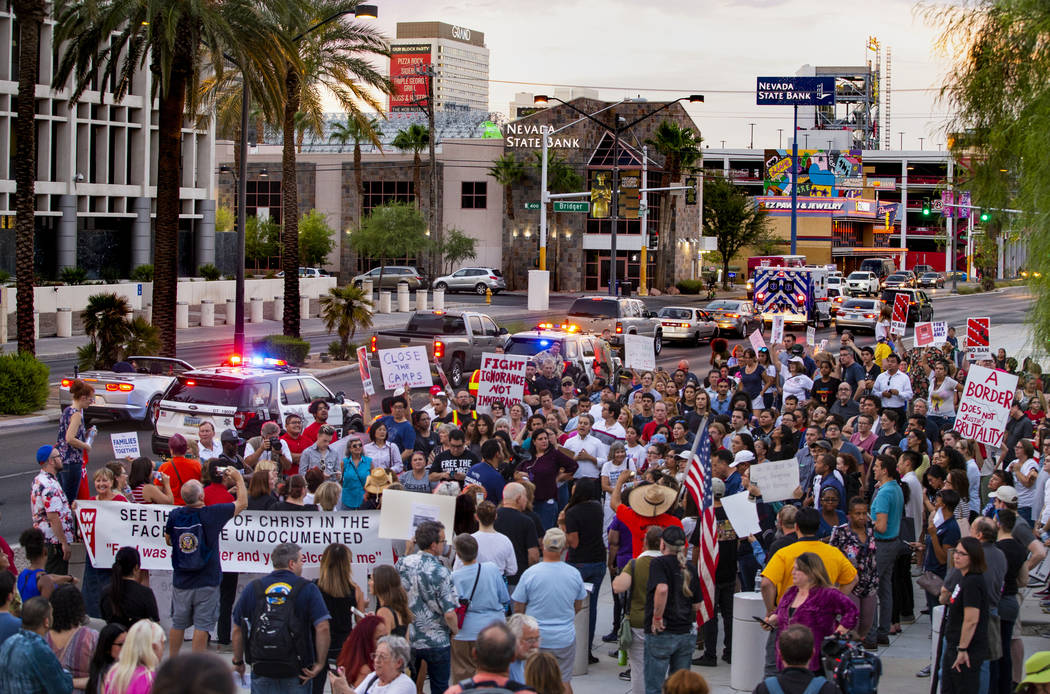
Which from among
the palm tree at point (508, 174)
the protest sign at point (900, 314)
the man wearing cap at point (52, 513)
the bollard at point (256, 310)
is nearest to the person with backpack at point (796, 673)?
the man wearing cap at point (52, 513)

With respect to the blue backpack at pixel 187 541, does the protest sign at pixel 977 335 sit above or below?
above

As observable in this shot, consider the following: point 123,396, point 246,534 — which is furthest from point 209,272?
point 246,534

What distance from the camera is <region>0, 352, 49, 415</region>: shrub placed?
2434 centimetres

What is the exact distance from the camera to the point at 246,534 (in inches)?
383

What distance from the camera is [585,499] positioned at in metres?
10.1

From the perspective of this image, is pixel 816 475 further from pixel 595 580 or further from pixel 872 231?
pixel 872 231

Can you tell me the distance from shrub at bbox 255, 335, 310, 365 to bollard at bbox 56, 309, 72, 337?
9.92 meters

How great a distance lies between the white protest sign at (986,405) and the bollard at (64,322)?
32633 millimetres

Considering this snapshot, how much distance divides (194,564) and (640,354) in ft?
42.6

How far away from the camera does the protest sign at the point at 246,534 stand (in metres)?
9.72

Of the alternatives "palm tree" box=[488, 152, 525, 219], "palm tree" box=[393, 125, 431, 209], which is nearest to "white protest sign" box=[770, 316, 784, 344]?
"palm tree" box=[393, 125, 431, 209]

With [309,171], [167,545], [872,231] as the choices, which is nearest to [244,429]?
[167,545]

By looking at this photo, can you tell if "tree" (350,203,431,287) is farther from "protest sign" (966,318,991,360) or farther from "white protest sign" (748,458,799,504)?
"white protest sign" (748,458,799,504)

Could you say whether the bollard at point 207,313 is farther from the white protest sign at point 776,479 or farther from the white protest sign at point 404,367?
the white protest sign at point 776,479
